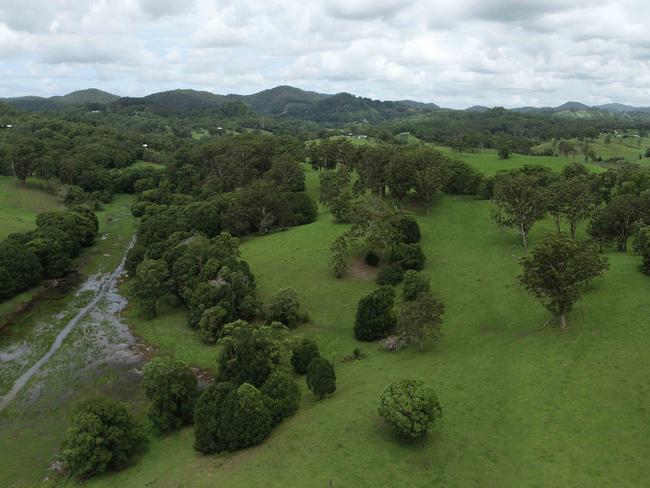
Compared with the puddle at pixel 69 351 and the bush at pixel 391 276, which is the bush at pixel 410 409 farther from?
the puddle at pixel 69 351

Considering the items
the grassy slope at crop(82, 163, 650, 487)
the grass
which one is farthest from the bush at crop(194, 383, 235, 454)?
the grass

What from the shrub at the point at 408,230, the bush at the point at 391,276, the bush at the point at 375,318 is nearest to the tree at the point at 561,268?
the bush at the point at 375,318

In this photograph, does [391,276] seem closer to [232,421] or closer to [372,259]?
[372,259]

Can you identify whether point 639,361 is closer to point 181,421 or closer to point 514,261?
point 514,261

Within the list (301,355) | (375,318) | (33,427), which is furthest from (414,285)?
(33,427)

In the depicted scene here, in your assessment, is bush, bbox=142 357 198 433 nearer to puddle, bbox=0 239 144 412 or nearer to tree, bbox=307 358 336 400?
tree, bbox=307 358 336 400

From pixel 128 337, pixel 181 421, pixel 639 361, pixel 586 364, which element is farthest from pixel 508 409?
pixel 128 337
